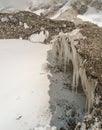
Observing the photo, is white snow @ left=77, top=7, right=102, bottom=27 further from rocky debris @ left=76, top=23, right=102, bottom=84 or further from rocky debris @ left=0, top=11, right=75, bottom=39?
rocky debris @ left=76, top=23, right=102, bottom=84

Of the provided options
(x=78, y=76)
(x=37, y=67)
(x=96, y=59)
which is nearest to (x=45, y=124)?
(x=78, y=76)

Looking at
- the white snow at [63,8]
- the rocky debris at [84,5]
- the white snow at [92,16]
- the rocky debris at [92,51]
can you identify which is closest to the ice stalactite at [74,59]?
the rocky debris at [92,51]

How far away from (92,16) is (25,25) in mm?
12037

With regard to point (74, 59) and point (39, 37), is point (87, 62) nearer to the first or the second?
point (74, 59)

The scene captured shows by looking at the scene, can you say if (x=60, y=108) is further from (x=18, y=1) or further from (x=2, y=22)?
(x=18, y=1)

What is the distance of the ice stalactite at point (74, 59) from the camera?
1043 centimetres

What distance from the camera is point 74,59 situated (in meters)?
12.4

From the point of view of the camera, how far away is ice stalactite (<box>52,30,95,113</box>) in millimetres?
10430

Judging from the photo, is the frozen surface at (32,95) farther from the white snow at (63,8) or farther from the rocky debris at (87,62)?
the white snow at (63,8)

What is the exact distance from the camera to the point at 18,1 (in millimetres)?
40125

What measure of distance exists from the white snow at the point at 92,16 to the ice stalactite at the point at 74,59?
1403 centimetres

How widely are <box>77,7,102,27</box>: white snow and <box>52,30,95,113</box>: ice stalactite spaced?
1403cm

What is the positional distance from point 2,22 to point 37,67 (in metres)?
6.36

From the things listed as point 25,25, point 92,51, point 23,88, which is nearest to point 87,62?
point 92,51
